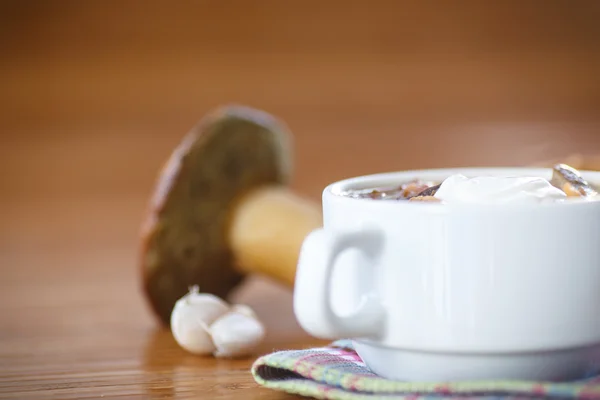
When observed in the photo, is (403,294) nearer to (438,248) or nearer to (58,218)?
(438,248)

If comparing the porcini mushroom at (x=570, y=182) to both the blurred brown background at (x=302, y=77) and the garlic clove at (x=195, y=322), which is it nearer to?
the garlic clove at (x=195, y=322)

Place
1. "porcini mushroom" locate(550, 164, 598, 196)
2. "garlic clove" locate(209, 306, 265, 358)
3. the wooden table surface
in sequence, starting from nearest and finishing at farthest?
"porcini mushroom" locate(550, 164, 598, 196) → "garlic clove" locate(209, 306, 265, 358) → the wooden table surface

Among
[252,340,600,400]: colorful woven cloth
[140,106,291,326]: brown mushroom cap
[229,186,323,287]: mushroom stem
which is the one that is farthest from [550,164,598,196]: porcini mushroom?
[140,106,291,326]: brown mushroom cap

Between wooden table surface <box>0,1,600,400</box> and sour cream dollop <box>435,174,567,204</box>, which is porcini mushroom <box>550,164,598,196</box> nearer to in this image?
sour cream dollop <box>435,174,567,204</box>

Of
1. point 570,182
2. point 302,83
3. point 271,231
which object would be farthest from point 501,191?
point 302,83

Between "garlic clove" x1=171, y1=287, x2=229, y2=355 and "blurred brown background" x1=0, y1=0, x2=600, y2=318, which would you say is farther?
"blurred brown background" x1=0, y1=0, x2=600, y2=318

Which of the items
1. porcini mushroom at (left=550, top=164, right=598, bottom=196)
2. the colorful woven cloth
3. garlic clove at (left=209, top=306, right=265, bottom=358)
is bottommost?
garlic clove at (left=209, top=306, right=265, bottom=358)
